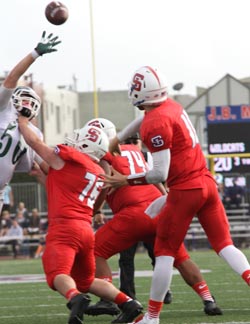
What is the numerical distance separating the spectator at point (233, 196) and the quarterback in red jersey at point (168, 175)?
14862 mm

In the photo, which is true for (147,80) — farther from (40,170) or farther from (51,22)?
(51,22)

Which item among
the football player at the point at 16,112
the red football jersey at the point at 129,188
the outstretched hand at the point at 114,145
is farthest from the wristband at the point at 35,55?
the red football jersey at the point at 129,188

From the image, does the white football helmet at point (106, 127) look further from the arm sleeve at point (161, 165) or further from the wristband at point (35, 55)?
the arm sleeve at point (161, 165)

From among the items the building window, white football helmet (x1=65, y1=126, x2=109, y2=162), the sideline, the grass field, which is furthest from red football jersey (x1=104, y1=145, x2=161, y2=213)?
the building window

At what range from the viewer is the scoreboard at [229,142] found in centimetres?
2112

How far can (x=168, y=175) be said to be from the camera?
7.21 m

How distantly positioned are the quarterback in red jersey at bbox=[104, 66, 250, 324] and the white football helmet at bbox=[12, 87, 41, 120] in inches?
27.9

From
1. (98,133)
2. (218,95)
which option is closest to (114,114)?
(218,95)

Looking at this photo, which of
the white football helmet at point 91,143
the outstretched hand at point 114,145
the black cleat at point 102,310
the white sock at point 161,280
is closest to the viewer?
the white sock at point 161,280

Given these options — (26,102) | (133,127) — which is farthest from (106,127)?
(26,102)

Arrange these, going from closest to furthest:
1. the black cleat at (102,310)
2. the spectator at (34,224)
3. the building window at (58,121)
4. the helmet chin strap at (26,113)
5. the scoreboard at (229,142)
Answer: the helmet chin strap at (26,113) < the black cleat at (102,310) < the scoreboard at (229,142) < the spectator at (34,224) < the building window at (58,121)

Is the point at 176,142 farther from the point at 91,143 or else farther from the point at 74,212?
the point at 74,212

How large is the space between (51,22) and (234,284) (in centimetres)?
366

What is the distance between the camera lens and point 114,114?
187 ft
